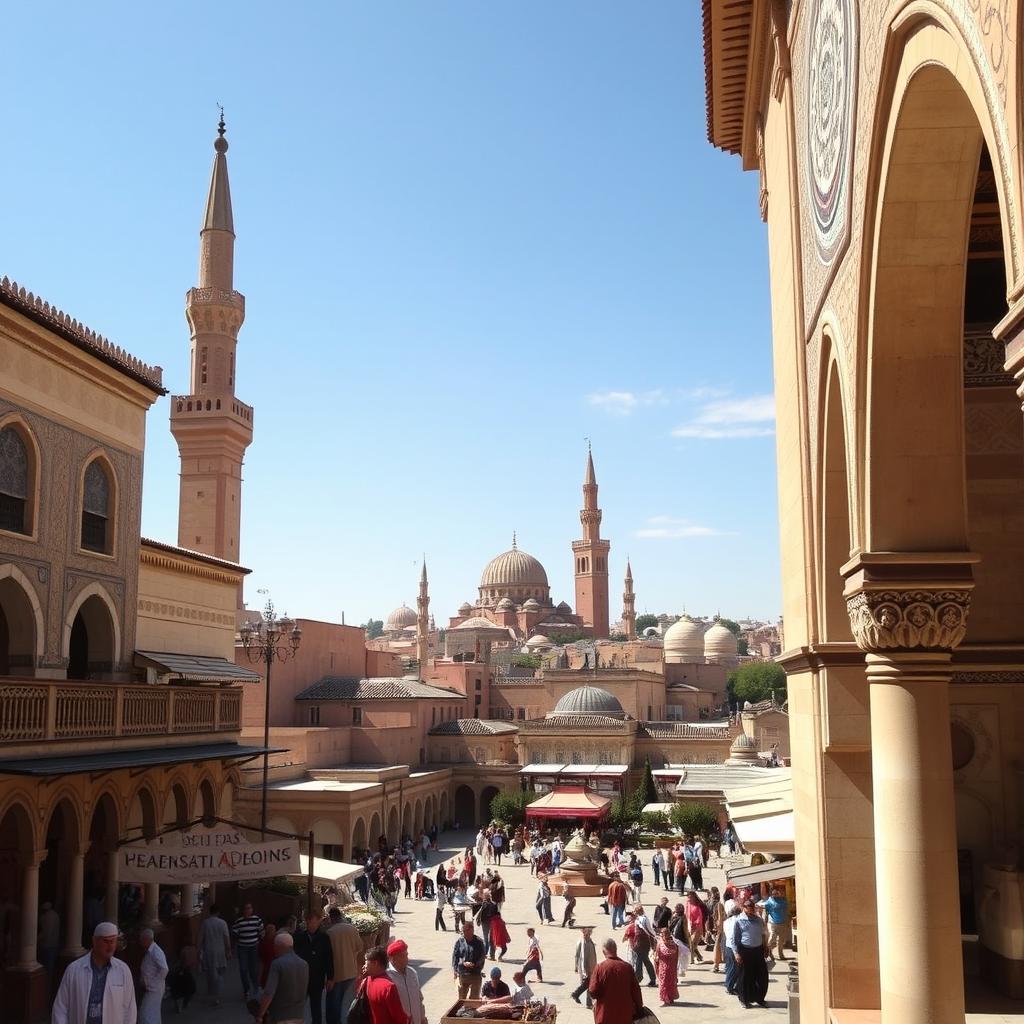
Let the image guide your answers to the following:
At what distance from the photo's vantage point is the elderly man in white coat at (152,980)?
28.1 ft

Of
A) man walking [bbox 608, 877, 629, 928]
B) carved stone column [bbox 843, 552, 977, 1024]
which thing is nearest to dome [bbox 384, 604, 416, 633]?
man walking [bbox 608, 877, 629, 928]

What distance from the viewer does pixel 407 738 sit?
50594mm

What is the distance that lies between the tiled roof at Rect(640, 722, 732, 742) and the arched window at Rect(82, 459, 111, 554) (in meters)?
41.1

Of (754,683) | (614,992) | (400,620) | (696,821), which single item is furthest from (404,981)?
(400,620)

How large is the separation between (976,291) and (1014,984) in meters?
5.05

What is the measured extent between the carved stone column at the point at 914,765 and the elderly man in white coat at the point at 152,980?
5.70m

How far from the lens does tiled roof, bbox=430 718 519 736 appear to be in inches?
2096

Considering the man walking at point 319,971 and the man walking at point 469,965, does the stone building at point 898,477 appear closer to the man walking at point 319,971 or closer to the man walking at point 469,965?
the man walking at point 469,965

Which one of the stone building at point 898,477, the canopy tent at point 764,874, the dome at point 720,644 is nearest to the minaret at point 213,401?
the canopy tent at point 764,874

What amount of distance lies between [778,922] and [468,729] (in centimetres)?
3850

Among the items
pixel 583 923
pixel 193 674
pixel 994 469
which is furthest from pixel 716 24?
pixel 583 923

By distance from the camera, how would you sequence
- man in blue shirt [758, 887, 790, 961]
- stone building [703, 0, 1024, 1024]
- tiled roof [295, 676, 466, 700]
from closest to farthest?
stone building [703, 0, 1024, 1024], man in blue shirt [758, 887, 790, 961], tiled roof [295, 676, 466, 700]

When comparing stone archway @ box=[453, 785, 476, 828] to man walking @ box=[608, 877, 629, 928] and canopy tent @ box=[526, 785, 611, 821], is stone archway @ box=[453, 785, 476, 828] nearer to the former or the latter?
canopy tent @ box=[526, 785, 611, 821]

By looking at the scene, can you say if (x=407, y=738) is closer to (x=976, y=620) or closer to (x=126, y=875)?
(x=126, y=875)
